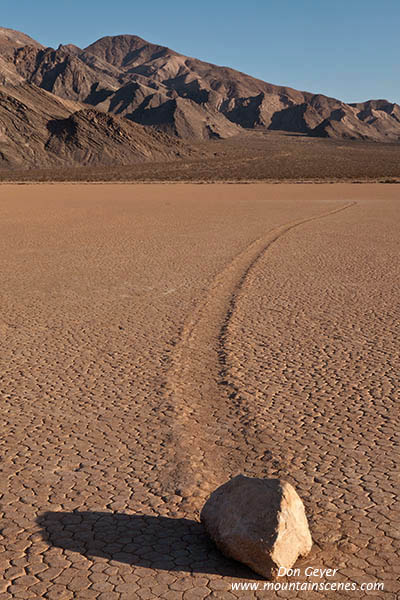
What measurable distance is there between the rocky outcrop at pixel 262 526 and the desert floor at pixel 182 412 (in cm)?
13

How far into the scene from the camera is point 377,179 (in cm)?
5322

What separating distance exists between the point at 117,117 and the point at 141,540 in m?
87.7

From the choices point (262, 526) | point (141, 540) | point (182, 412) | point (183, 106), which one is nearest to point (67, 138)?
point (183, 106)

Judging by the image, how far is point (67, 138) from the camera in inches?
3241

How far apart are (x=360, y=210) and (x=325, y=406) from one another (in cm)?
2270

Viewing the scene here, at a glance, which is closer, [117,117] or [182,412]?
[182,412]

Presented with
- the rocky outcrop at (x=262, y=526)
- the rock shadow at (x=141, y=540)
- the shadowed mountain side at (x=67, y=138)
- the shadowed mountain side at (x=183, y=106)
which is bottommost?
the rock shadow at (x=141, y=540)

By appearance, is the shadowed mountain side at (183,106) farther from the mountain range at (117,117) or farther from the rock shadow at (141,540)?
the rock shadow at (141,540)

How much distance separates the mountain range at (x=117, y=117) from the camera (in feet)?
265

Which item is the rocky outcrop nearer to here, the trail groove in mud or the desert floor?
the desert floor

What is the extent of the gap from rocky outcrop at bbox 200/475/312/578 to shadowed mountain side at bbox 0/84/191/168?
7526cm

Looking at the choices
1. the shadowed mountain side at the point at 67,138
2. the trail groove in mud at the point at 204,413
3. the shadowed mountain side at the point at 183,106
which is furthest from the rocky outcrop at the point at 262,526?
the shadowed mountain side at the point at 183,106

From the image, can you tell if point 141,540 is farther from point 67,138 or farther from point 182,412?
point 67,138

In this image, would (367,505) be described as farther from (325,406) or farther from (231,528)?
(325,406)
